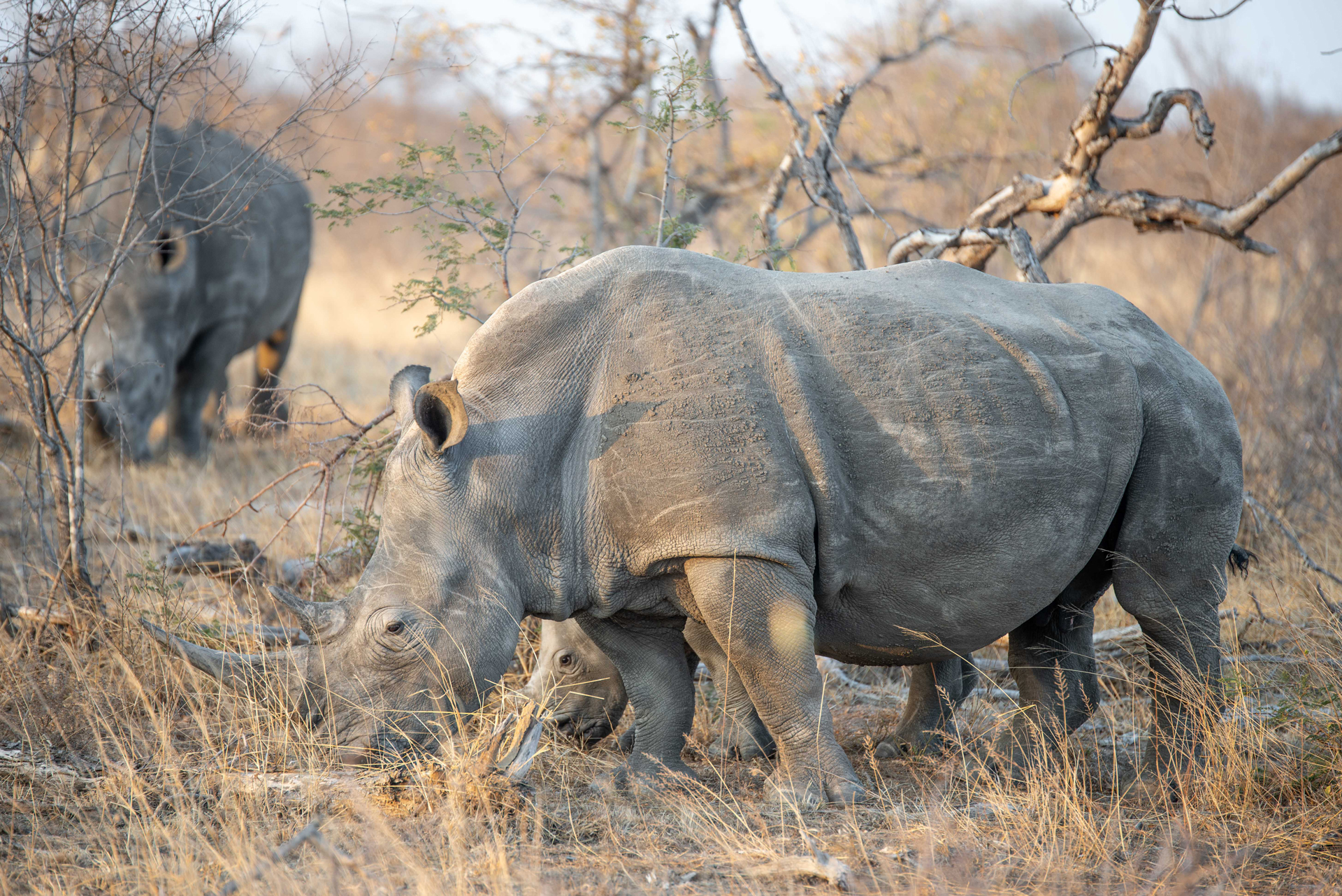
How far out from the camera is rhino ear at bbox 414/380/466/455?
3409 mm

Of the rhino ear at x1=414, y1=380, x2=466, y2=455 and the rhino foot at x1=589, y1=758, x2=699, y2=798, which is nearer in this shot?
the rhino ear at x1=414, y1=380, x2=466, y2=455

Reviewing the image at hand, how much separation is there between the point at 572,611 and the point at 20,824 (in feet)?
6.08

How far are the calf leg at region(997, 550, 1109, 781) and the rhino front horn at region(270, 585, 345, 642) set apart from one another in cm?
252

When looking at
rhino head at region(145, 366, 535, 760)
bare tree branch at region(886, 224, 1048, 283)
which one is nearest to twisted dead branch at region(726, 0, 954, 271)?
bare tree branch at region(886, 224, 1048, 283)

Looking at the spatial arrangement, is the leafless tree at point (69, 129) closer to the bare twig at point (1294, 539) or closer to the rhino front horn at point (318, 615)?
the rhino front horn at point (318, 615)

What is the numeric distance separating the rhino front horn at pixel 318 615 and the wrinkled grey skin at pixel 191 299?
390 cm

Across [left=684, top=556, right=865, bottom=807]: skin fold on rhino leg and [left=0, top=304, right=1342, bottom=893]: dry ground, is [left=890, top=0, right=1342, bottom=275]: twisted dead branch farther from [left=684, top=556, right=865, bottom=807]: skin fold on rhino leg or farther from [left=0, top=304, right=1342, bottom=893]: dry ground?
[left=684, top=556, right=865, bottom=807]: skin fold on rhino leg

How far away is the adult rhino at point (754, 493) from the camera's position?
3533mm

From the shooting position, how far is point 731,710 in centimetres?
446

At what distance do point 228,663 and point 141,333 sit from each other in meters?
5.80

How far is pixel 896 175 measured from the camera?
9.89 meters

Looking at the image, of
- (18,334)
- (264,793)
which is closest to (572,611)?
(264,793)

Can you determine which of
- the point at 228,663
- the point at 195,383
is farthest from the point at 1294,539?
the point at 195,383

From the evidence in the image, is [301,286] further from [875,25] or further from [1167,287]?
[1167,287]
